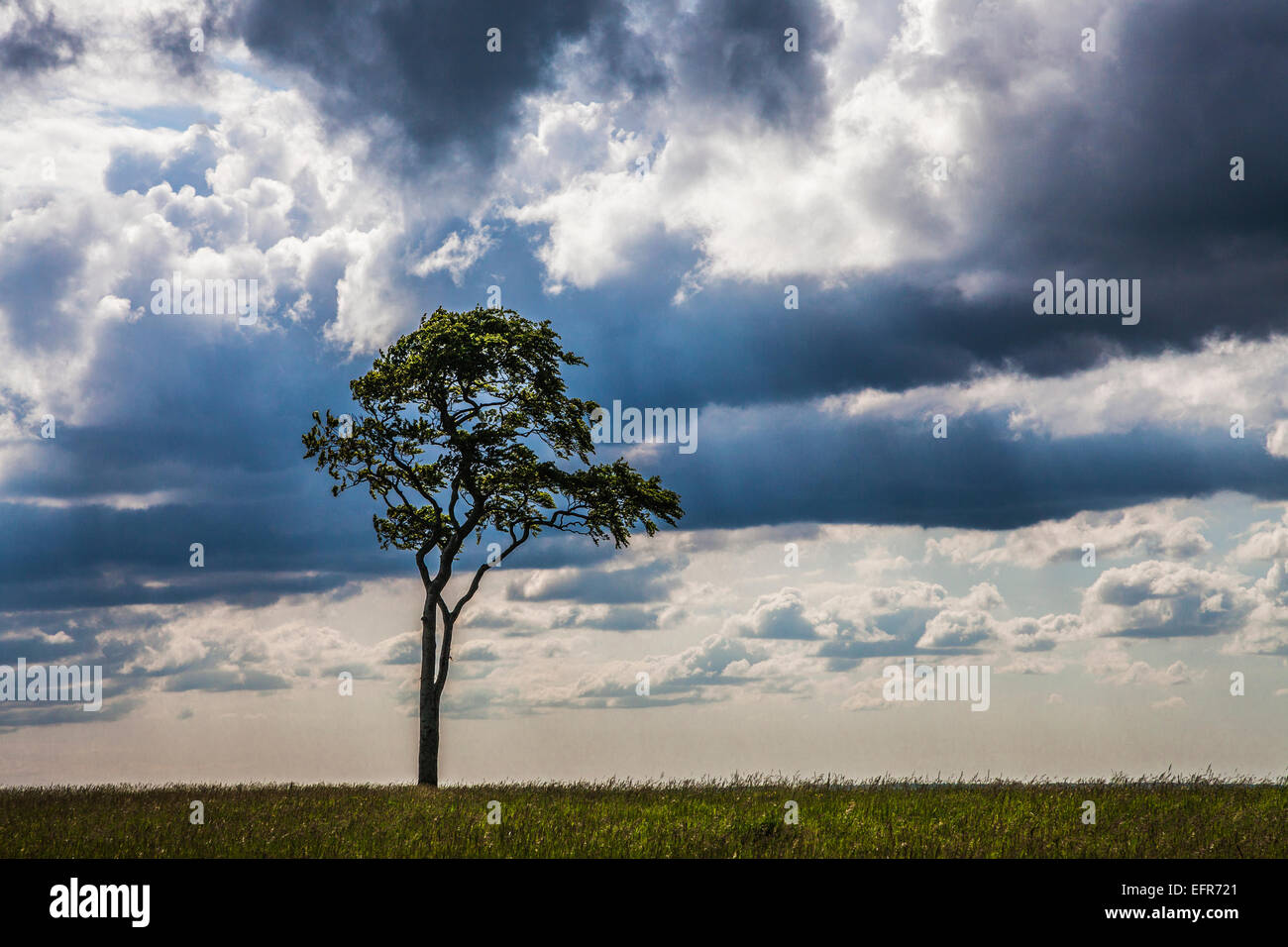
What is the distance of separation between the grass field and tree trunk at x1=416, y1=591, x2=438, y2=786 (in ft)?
14.1

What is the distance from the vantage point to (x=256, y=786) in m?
25.2

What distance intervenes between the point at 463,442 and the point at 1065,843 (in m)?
19.2

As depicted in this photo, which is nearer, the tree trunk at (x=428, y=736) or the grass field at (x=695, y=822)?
the grass field at (x=695, y=822)

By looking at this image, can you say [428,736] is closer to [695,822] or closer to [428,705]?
[428,705]

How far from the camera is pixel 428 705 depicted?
89.4ft

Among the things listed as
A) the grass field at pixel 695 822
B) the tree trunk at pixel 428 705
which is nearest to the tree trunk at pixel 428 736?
the tree trunk at pixel 428 705

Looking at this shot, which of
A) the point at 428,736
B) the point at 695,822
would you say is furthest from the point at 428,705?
the point at 695,822

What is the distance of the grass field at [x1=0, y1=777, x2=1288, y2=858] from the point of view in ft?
46.8

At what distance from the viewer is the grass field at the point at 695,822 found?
14273mm

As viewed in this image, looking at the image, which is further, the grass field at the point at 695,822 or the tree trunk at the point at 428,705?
the tree trunk at the point at 428,705

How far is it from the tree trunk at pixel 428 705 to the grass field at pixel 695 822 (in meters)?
4.31

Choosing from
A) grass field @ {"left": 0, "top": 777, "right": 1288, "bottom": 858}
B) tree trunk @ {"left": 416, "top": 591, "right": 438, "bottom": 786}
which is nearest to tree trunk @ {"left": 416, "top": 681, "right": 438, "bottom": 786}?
tree trunk @ {"left": 416, "top": 591, "right": 438, "bottom": 786}

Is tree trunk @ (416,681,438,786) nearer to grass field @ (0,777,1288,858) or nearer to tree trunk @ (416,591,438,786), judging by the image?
tree trunk @ (416,591,438,786)

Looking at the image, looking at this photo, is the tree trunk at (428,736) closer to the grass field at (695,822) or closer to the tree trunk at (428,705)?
the tree trunk at (428,705)
